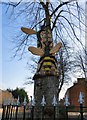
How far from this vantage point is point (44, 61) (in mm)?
6656

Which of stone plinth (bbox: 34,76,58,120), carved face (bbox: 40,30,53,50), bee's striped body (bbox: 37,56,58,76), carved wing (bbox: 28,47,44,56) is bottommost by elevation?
stone plinth (bbox: 34,76,58,120)

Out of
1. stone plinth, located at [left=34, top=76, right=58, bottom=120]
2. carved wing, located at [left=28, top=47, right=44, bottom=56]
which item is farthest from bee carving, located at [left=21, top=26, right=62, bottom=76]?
stone plinth, located at [left=34, top=76, right=58, bottom=120]

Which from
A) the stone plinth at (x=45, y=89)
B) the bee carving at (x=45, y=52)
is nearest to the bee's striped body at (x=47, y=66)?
the bee carving at (x=45, y=52)

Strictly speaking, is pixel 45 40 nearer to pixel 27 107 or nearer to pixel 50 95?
pixel 50 95

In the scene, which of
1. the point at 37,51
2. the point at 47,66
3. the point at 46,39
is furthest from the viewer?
the point at 46,39

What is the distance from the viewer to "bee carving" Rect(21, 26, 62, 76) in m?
6.59

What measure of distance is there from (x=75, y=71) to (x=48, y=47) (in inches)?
558

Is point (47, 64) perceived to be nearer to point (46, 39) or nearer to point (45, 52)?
point (45, 52)

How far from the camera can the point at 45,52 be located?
682 cm

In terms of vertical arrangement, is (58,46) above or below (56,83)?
above

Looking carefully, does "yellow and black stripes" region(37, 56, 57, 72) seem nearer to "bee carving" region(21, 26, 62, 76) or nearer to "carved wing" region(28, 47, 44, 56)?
"bee carving" region(21, 26, 62, 76)

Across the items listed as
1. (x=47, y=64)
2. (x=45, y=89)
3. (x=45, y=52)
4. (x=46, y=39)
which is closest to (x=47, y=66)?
(x=47, y=64)

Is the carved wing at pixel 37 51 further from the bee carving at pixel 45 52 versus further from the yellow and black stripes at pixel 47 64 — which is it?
the yellow and black stripes at pixel 47 64

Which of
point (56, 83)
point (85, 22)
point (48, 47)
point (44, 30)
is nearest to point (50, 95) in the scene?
point (56, 83)
